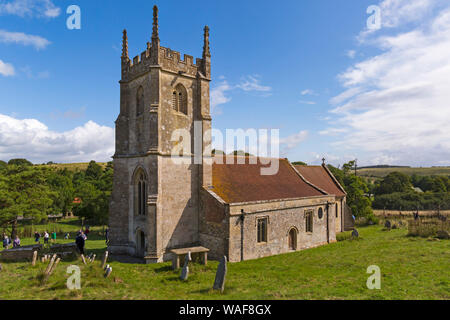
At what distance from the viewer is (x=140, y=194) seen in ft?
64.7

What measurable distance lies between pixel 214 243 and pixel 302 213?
8669mm

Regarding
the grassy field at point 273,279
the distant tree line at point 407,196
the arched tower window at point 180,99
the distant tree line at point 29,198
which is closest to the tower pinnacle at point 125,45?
the arched tower window at point 180,99

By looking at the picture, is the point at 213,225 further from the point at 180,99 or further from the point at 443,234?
the point at 443,234

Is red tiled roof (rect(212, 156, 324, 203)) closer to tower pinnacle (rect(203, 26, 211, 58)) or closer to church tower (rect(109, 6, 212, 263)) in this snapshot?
church tower (rect(109, 6, 212, 263))

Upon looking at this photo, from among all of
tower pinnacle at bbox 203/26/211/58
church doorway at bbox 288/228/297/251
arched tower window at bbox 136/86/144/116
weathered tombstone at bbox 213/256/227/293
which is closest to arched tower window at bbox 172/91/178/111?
arched tower window at bbox 136/86/144/116

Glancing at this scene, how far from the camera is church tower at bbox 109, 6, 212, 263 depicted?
17766 mm

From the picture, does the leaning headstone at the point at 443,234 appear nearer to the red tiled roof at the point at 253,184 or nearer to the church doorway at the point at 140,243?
the red tiled roof at the point at 253,184

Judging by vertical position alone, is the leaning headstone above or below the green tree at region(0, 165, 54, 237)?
below

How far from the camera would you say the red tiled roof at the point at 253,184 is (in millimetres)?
19469

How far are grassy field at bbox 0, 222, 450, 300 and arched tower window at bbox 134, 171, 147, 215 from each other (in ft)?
13.7

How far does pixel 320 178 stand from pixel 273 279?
65.9 feet

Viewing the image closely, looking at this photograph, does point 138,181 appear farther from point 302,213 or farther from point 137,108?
point 302,213

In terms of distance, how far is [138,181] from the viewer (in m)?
20.0
